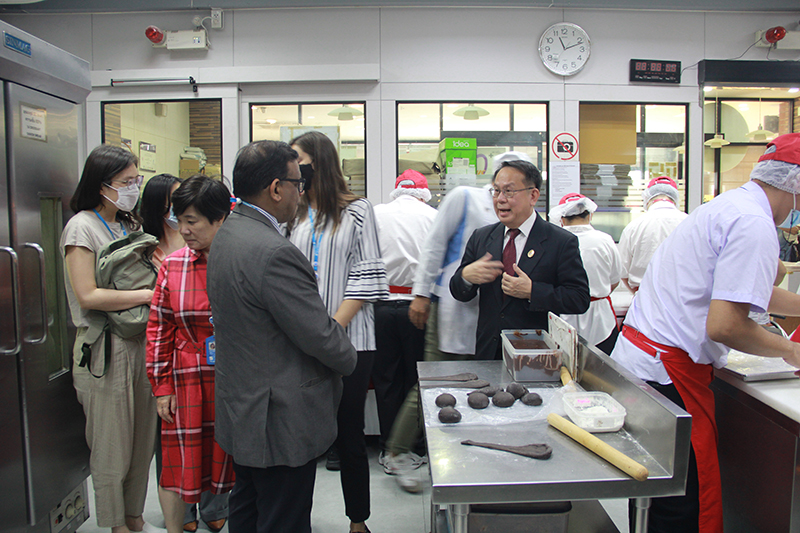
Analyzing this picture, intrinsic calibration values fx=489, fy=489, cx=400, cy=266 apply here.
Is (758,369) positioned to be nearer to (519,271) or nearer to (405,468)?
(519,271)

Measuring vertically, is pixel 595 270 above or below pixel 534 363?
above

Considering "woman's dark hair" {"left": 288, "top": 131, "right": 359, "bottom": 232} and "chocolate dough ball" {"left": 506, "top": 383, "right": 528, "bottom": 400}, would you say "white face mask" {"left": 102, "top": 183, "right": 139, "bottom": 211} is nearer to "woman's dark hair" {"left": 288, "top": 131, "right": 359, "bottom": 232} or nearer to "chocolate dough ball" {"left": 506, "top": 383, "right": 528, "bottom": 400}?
"woman's dark hair" {"left": 288, "top": 131, "right": 359, "bottom": 232}

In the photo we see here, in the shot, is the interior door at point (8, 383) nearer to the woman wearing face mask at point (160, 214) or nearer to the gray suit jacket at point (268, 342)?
the woman wearing face mask at point (160, 214)

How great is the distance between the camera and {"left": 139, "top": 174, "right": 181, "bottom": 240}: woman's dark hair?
2.30 meters

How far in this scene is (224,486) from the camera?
197cm

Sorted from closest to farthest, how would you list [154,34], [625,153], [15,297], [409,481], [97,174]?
1. [15,297]
2. [97,174]
3. [409,481]
4. [154,34]
5. [625,153]

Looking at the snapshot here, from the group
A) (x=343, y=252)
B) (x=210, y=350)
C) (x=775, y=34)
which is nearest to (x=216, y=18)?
(x=343, y=252)

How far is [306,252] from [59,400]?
4.39ft

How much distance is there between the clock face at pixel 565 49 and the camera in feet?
15.3

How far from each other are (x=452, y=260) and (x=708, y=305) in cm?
114

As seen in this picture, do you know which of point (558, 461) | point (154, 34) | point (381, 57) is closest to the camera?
point (558, 461)

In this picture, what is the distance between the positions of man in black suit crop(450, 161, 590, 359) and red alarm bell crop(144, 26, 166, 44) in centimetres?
401

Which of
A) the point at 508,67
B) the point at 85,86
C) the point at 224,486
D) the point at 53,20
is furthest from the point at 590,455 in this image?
the point at 53,20

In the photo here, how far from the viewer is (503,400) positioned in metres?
1.52
